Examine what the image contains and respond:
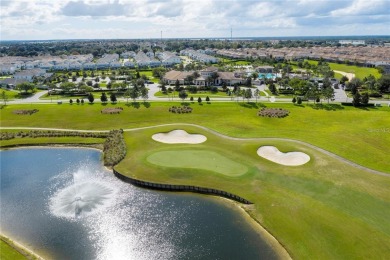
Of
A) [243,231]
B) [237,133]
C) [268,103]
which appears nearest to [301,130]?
[237,133]

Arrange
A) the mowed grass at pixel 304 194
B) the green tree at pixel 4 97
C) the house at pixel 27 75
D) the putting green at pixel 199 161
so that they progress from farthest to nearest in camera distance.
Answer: the house at pixel 27 75, the green tree at pixel 4 97, the putting green at pixel 199 161, the mowed grass at pixel 304 194

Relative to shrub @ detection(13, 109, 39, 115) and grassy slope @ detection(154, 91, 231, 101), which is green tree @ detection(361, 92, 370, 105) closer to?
grassy slope @ detection(154, 91, 231, 101)

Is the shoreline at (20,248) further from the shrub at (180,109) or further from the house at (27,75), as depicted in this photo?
the house at (27,75)

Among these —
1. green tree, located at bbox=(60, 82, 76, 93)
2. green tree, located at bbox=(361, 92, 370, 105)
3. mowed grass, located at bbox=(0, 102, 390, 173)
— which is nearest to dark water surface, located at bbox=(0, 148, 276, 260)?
mowed grass, located at bbox=(0, 102, 390, 173)

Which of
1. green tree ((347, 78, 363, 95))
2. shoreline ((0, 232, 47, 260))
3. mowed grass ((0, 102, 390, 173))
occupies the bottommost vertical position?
shoreline ((0, 232, 47, 260))

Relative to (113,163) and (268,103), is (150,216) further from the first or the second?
(268,103)

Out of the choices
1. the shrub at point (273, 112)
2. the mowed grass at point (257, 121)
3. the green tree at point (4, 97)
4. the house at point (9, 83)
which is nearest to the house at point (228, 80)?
the mowed grass at point (257, 121)
